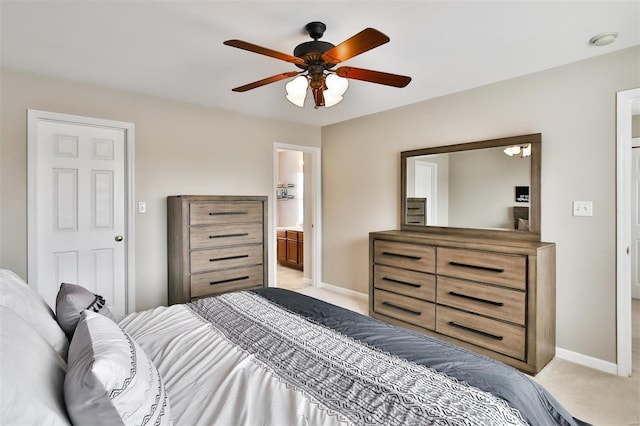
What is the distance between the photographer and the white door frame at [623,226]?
2.43 m

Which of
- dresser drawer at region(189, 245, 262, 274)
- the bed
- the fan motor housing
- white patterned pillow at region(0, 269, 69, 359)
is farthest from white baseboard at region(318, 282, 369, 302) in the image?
white patterned pillow at region(0, 269, 69, 359)

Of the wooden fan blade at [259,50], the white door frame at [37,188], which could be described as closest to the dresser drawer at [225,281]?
the white door frame at [37,188]

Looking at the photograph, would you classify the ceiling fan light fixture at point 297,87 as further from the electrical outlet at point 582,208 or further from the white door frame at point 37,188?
the electrical outlet at point 582,208

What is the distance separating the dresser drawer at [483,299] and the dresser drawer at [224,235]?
6.53ft

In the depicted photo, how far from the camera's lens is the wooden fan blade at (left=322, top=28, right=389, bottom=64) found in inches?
61.9

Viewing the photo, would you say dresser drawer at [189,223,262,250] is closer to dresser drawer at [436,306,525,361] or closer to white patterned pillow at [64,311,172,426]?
dresser drawer at [436,306,525,361]

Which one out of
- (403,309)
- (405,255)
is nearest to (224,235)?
(405,255)

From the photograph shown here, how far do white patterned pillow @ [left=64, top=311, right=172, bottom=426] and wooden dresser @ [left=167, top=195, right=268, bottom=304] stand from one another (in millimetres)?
2302

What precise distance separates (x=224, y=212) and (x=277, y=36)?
1905 millimetres

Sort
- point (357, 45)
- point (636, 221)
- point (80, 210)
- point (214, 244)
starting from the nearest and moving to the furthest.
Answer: point (357, 45), point (80, 210), point (214, 244), point (636, 221)

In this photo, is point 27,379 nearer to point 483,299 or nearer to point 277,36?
point 277,36

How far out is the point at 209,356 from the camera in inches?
54.0

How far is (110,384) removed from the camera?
0.80 metres

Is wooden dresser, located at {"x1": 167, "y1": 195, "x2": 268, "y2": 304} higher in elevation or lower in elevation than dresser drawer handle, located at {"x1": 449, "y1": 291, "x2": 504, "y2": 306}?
higher
